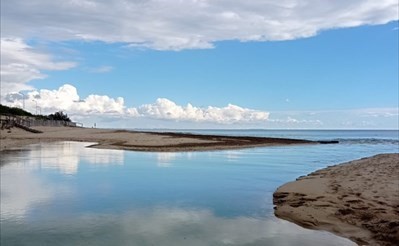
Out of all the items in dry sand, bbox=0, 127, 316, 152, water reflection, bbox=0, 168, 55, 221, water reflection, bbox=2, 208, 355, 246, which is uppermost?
dry sand, bbox=0, 127, 316, 152

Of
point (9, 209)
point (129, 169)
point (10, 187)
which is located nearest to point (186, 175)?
point (129, 169)

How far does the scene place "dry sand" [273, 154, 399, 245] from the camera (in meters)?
10.6

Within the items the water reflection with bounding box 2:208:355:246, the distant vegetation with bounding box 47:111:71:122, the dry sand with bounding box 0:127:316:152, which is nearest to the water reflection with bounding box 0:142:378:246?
the water reflection with bounding box 2:208:355:246

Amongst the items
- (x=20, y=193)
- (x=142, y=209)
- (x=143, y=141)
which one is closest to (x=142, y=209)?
(x=142, y=209)

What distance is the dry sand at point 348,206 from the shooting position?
10578 mm

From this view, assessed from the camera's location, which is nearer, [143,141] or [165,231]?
[165,231]

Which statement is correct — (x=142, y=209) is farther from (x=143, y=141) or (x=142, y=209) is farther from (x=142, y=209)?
(x=143, y=141)

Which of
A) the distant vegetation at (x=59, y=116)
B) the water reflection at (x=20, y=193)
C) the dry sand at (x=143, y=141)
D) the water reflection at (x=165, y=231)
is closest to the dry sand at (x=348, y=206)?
the water reflection at (x=165, y=231)

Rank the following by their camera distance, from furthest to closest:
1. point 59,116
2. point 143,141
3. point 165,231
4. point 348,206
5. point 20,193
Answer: point 59,116
point 143,141
point 20,193
point 348,206
point 165,231

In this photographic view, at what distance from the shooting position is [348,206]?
43.1ft

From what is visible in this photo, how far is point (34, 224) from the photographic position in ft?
37.9

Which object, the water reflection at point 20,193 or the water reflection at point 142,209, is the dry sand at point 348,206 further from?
the water reflection at point 20,193

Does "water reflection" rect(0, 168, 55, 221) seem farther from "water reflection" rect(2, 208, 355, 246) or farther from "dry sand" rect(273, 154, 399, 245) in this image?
"dry sand" rect(273, 154, 399, 245)

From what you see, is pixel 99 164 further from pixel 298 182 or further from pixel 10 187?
pixel 298 182
